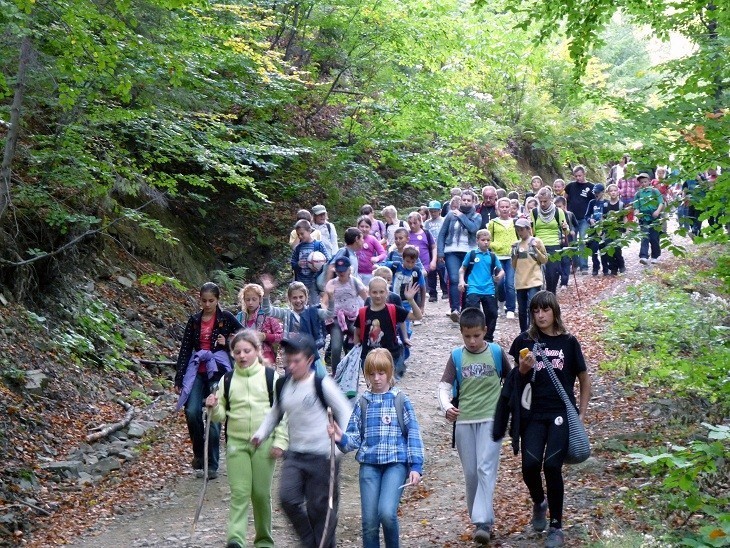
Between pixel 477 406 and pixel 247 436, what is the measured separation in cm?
186

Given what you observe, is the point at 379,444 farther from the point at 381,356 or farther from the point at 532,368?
the point at 532,368

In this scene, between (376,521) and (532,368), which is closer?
(376,521)

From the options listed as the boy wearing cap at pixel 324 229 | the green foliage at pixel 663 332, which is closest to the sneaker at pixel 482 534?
the green foliage at pixel 663 332

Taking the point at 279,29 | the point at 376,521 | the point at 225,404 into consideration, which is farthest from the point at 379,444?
the point at 279,29

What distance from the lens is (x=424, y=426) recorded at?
10523 millimetres

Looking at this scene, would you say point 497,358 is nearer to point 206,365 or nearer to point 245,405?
point 245,405

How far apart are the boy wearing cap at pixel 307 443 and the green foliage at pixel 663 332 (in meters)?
4.78

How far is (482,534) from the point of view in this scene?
21.5ft

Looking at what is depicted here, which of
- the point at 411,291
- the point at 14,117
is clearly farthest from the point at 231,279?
the point at 14,117

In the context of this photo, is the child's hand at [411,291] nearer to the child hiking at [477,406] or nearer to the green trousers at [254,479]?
the child hiking at [477,406]

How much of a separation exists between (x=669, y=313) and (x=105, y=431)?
30.0 ft

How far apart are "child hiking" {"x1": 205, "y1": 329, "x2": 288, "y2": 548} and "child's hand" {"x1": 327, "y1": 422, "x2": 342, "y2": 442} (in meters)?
0.60

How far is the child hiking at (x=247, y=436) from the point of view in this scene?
6.50 m

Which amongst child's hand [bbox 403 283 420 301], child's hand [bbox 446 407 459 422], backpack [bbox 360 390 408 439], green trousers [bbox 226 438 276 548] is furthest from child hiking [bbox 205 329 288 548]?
child's hand [bbox 403 283 420 301]
